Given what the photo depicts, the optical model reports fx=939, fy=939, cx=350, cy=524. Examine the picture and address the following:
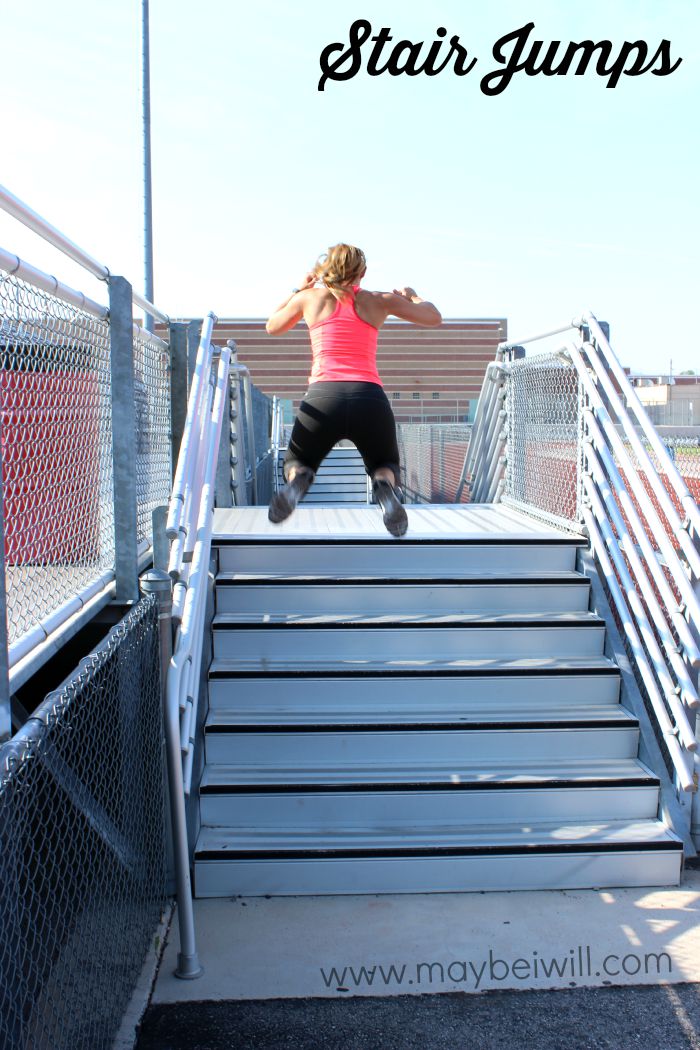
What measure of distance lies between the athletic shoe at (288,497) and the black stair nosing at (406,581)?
44 centimetres

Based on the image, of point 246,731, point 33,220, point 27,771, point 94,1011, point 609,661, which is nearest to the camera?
point 27,771

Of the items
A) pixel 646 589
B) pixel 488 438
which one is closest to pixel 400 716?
pixel 646 589

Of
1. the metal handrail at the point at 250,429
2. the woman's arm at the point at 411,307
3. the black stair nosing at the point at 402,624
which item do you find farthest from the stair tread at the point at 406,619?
the metal handrail at the point at 250,429

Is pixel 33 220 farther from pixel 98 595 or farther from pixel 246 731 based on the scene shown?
pixel 246 731

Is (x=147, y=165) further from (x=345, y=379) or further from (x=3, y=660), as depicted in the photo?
(x=3, y=660)

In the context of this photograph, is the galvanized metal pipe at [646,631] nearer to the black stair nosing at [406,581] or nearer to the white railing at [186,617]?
the black stair nosing at [406,581]

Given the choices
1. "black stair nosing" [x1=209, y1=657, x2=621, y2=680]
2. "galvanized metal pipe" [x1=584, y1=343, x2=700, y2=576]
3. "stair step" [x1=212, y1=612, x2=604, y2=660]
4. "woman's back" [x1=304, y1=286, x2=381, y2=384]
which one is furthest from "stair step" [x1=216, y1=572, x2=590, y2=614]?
"woman's back" [x1=304, y1=286, x2=381, y2=384]

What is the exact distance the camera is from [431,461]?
14.2 meters

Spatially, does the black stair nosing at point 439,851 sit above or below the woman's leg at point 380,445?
below

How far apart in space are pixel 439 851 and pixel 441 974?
62 centimetres

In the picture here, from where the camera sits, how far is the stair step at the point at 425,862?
3531 mm

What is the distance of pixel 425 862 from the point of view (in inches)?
140

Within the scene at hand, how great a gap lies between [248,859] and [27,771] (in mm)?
1791

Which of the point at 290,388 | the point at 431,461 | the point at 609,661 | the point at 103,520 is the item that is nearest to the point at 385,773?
the point at 609,661
